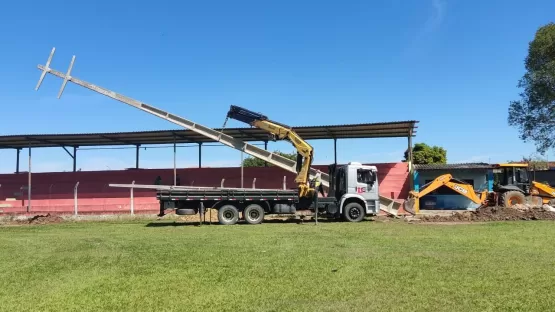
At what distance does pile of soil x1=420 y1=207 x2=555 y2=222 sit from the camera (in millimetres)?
21609

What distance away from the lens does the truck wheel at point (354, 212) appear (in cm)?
2203

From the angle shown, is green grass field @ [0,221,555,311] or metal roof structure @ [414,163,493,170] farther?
metal roof structure @ [414,163,493,170]

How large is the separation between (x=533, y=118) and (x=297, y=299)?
35327 mm

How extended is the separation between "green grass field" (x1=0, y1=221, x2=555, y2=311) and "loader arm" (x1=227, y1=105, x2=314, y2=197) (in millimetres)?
9767

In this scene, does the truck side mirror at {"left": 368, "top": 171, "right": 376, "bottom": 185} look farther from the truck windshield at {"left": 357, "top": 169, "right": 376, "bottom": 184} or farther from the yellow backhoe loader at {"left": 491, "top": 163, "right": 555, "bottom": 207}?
the yellow backhoe loader at {"left": 491, "top": 163, "right": 555, "bottom": 207}

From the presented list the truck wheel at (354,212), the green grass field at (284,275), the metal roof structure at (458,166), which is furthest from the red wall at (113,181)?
the green grass field at (284,275)

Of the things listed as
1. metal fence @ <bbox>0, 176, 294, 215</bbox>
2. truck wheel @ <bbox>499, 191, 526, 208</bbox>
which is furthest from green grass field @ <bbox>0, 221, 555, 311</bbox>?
metal fence @ <bbox>0, 176, 294, 215</bbox>

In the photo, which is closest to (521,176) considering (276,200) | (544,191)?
(544,191)

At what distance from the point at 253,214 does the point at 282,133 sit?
4.68m

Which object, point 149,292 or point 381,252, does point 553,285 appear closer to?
point 381,252

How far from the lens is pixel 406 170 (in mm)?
29562

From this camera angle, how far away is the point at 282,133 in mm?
24031

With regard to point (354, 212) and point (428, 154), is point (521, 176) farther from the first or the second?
point (428, 154)

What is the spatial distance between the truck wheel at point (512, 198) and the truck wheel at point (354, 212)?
814 centimetres
